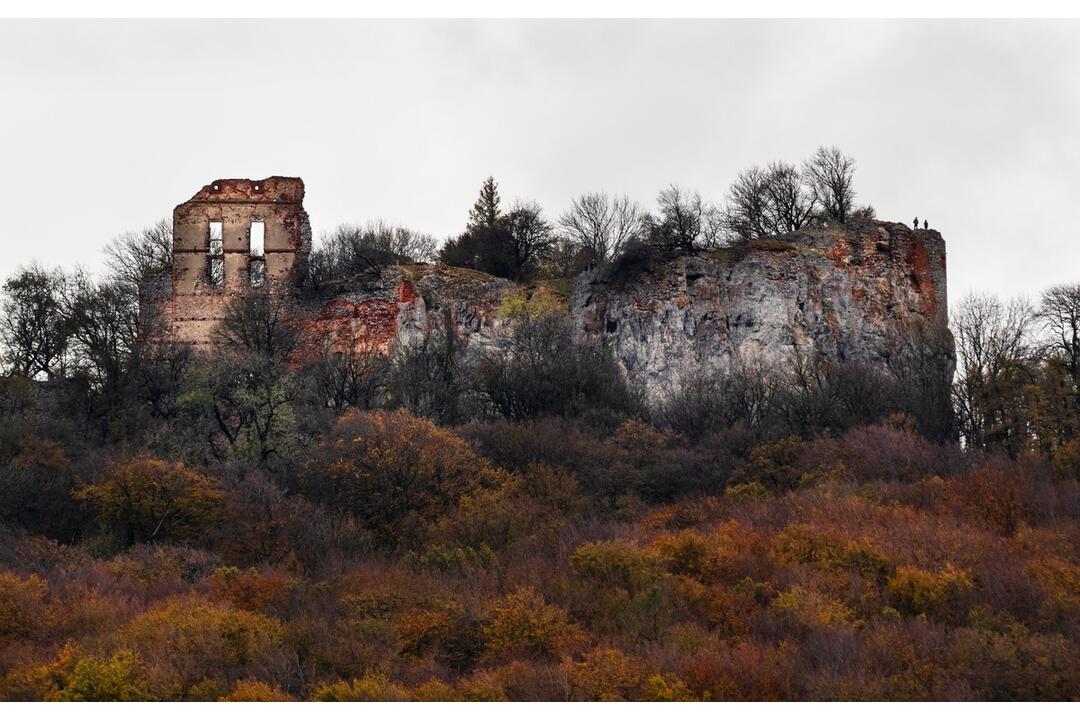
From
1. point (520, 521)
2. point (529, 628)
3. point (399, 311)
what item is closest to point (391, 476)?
point (520, 521)

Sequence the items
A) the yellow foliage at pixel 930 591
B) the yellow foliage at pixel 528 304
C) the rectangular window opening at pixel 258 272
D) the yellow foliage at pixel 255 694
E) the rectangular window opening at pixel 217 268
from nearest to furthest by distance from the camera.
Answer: the yellow foliage at pixel 255 694 < the yellow foliage at pixel 930 591 < the yellow foliage at pixel 528 304 < the rectangular window opening at pixel 258 272 < the rectangular window opening at pixel 217 268

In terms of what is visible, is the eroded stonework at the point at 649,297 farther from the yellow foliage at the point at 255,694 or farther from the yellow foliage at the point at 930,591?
the yellow foliage at the point at 255,694

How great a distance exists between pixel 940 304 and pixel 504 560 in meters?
20.4

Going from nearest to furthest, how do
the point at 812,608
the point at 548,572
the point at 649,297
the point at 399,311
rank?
the point at 812,608 → the point at 548,572 → the point at 649,297 → the point at 399,311

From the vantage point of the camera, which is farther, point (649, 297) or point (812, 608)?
point (649, 297)

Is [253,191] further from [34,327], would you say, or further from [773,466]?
[773,466]

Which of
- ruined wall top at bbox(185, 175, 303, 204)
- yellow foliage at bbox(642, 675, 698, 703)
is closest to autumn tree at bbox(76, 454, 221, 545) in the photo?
yellow foliage at bbox(642, 675, 698, 703)

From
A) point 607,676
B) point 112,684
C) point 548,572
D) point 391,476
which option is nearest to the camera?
point 607,676

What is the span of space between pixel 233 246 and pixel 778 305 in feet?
52.7

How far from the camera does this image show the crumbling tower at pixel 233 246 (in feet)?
134

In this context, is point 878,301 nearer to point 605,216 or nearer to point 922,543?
point 605,216

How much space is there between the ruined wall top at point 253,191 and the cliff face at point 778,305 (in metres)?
9.42

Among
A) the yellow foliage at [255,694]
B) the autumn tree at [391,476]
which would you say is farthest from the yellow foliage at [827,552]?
the yellow foliage at [255,694]

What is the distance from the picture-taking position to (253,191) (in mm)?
42062
